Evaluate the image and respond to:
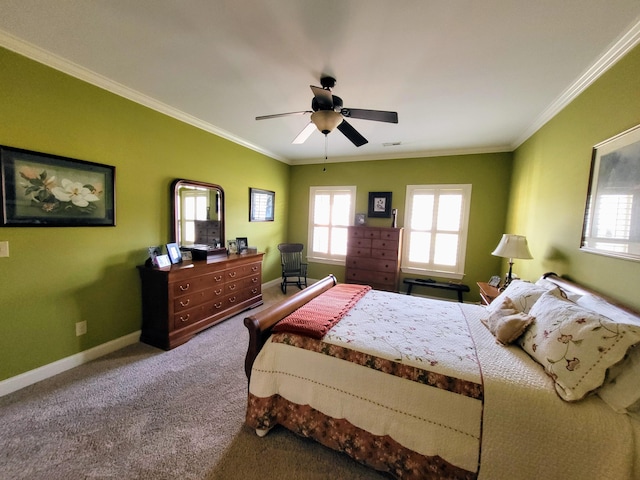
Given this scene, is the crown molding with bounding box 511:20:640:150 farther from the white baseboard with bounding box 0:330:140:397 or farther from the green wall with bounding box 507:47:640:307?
the white baseboard with bounding box 0:330:140:397

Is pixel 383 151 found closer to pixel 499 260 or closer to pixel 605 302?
pixel 499 260

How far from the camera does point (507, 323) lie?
5.05 feet

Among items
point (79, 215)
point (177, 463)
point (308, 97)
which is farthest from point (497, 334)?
point (79, 215)

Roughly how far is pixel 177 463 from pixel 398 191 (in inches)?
170

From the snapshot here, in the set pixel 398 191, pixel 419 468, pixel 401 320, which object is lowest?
pixel 419 468

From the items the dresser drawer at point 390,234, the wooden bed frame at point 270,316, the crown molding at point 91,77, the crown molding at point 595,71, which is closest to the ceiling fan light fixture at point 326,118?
the wooden bed frame at point 270,316

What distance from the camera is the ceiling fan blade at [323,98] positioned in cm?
169

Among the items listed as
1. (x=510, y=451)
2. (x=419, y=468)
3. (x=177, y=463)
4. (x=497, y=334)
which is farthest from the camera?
(x=497, y=334)

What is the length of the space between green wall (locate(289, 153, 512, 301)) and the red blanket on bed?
2.46m

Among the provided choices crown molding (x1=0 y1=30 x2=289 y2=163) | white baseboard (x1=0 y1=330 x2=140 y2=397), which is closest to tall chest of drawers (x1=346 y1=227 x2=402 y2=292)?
crown molding (x1=0 y1=30 x2=289 y2=163)

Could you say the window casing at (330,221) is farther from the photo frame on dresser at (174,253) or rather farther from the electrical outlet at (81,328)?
the electrical outlet at (81,328)

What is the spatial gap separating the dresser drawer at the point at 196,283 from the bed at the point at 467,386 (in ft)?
4.49

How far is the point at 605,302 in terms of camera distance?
1463mm

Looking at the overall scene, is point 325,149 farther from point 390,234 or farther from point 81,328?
point 81,328
